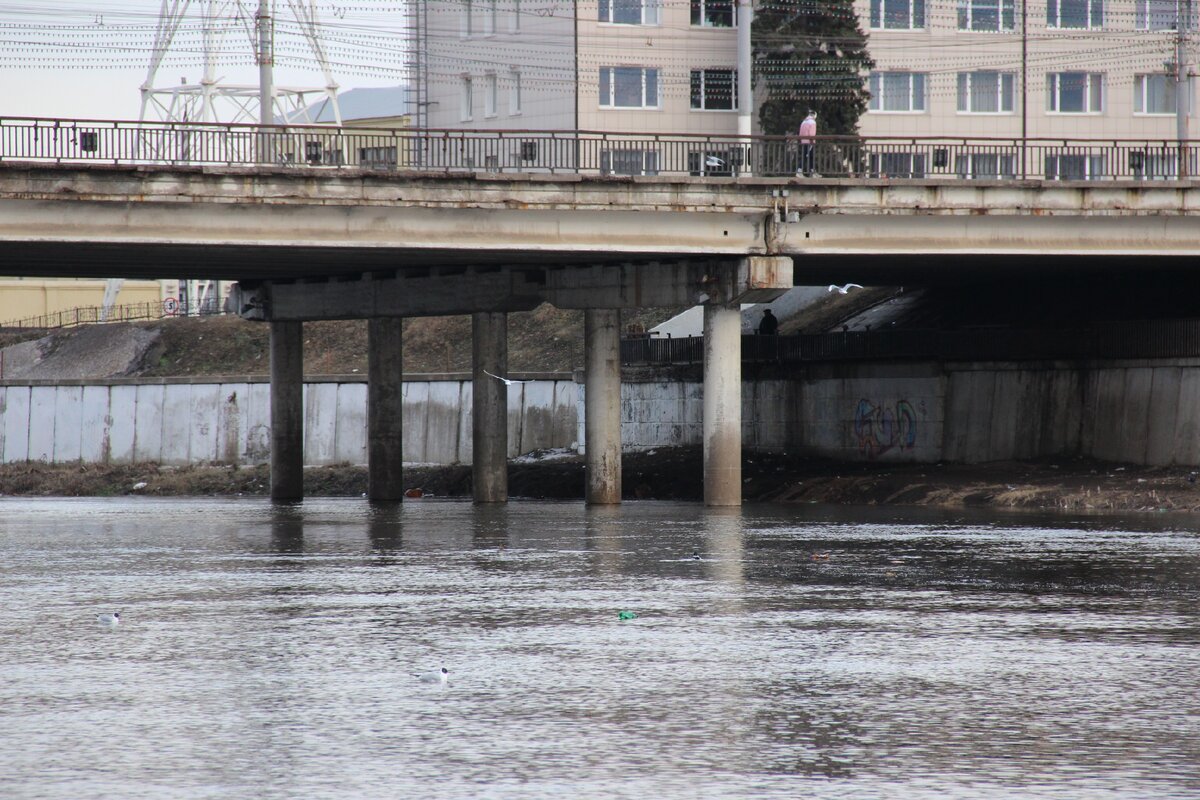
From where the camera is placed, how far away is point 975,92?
226ft

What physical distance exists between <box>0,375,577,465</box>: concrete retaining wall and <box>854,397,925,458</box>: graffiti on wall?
38.8 ft

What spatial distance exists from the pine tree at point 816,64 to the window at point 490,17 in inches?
449

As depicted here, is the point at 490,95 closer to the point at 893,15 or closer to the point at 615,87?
the point at 615,87

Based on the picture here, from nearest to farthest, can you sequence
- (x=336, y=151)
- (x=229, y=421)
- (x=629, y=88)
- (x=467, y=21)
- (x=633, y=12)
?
(x=336, y=151)
(x=633, y=12)
(x=629, y=88)
(x=229, y=421)
(x=467, y=21)

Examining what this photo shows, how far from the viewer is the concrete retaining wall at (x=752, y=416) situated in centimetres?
4725

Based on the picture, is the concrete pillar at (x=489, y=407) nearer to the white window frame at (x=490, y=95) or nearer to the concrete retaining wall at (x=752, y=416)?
the concrete retaining wall at (x=752, y=416)

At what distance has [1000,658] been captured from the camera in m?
14.1

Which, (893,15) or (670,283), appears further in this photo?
(893,15)

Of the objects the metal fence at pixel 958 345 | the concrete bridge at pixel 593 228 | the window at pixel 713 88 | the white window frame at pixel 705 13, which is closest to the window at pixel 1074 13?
the white window frame at pixel 705 13

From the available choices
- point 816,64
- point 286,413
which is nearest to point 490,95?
point 816,64

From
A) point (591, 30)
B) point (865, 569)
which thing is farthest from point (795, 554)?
point (591, 30)

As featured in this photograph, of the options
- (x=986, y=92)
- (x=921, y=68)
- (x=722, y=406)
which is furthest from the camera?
(x=986, y=92)

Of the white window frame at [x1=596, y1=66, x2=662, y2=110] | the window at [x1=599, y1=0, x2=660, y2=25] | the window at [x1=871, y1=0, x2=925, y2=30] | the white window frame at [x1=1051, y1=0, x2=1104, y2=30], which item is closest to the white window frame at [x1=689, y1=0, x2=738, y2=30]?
the window at [x1=599, y1=0, x2=660, y2=25]

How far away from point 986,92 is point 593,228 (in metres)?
33.0
